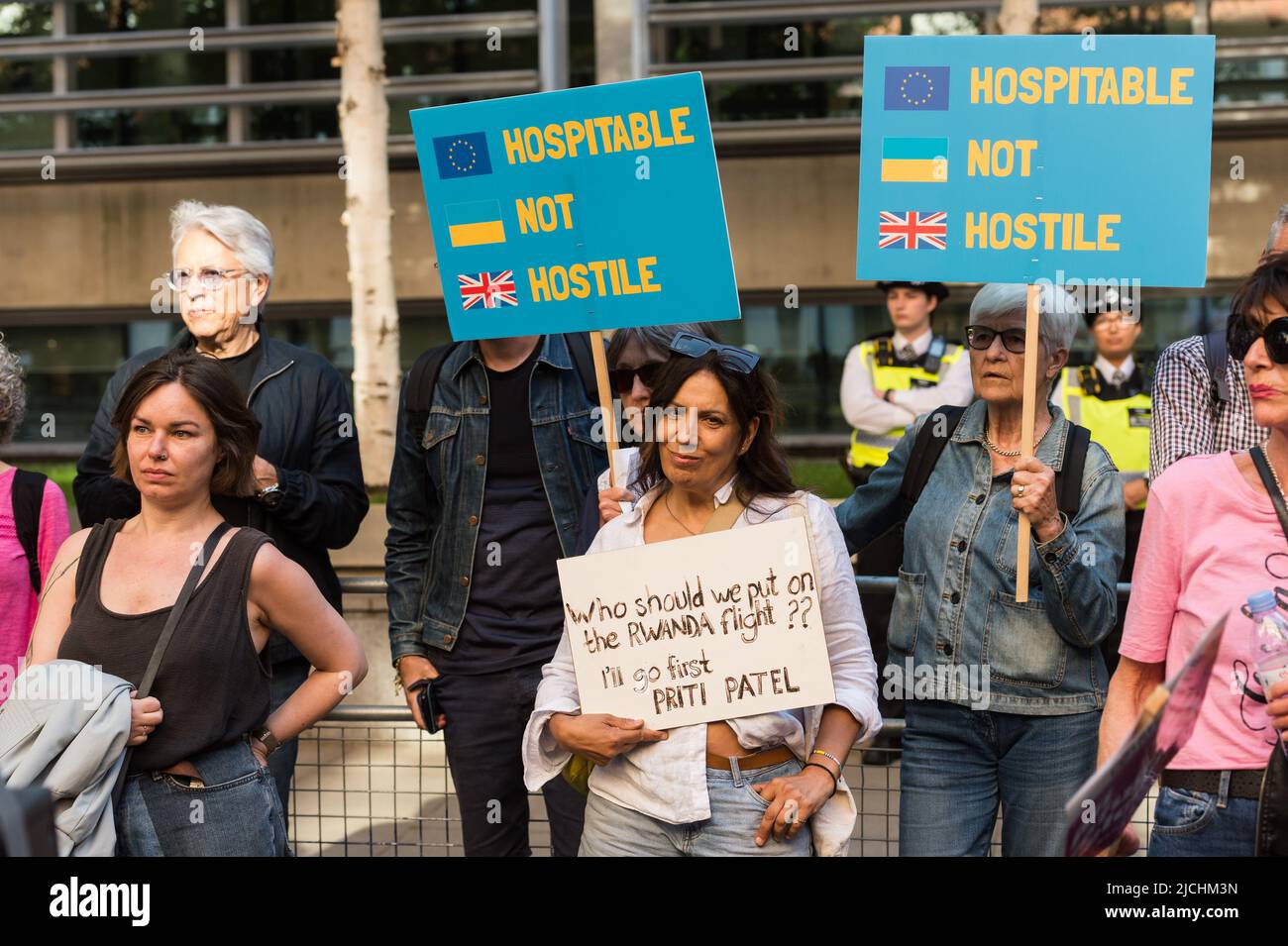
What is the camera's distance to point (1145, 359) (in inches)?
559

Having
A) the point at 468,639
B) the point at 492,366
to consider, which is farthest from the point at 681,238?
the point at 468,639

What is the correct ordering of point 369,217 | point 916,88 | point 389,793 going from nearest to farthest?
1. point 916,88
2. point 389,793
3. point 369,217

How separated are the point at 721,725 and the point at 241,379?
189 cm

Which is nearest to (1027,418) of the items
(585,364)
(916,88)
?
(916,88)

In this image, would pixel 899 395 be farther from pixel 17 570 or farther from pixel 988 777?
pixel 17 570

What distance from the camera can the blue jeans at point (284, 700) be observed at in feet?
13.5

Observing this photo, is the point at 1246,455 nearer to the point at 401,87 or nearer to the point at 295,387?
the point at 295,387

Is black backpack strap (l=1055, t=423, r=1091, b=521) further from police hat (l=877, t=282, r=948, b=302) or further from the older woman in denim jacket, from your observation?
police hat (l=877, t=282, r=948, b=302)

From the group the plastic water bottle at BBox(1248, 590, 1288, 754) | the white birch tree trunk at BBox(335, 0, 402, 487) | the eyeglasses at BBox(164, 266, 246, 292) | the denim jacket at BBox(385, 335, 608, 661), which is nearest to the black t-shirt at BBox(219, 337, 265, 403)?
the eyeglasses at BBox(164, 266, 246, 292)

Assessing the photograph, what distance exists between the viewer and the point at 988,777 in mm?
3721

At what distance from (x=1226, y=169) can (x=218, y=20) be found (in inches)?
388

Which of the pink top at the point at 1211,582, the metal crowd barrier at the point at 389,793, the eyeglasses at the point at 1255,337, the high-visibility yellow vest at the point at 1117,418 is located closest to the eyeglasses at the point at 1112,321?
the high-visibility yellow vest at the point at 1117,418

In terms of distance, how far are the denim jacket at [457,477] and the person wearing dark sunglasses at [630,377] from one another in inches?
4.4
